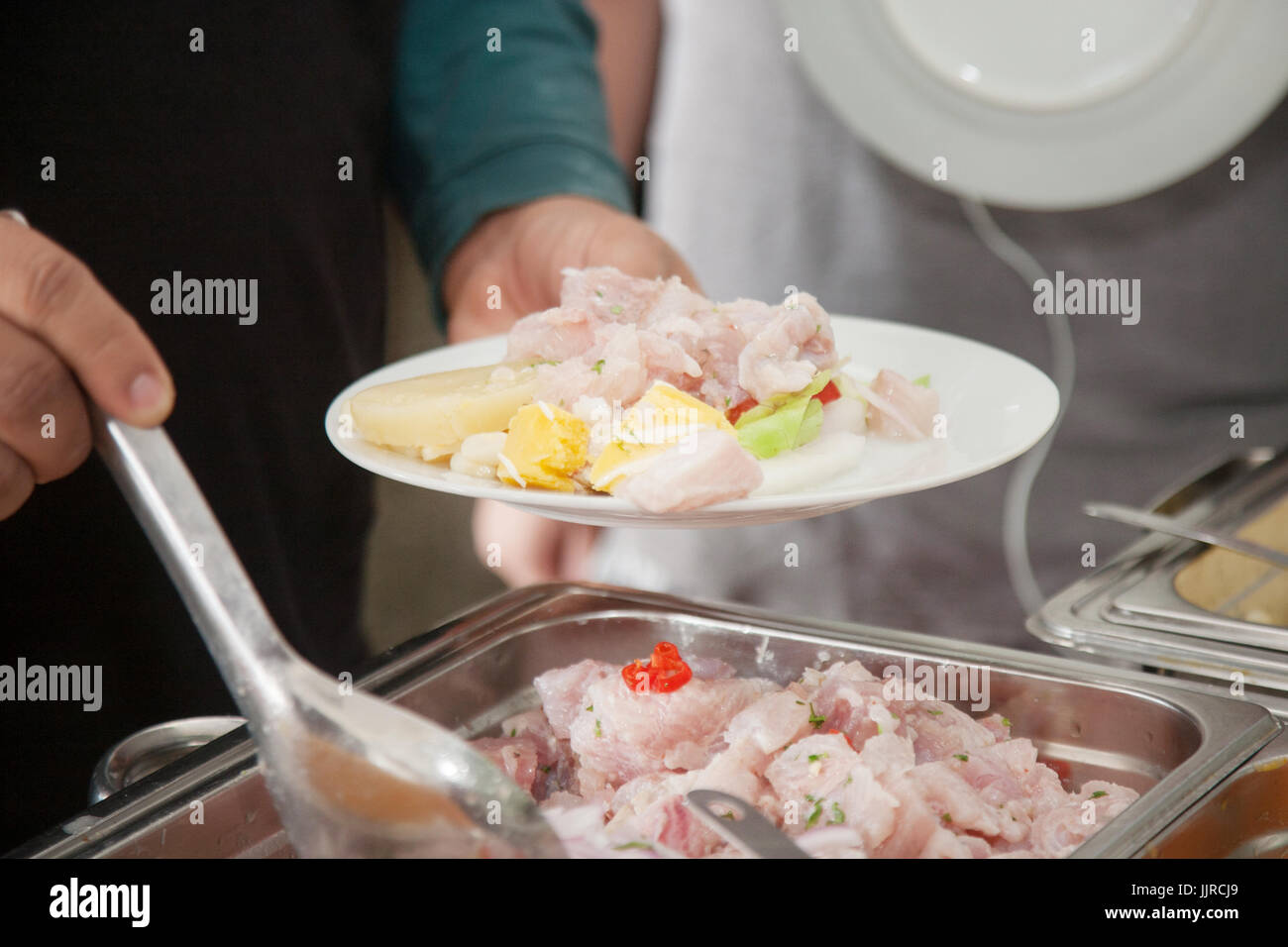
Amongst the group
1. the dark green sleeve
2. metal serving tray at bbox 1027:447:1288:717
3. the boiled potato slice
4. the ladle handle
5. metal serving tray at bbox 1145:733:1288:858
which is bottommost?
metal serving tray at bbox 1145:733:1288:858

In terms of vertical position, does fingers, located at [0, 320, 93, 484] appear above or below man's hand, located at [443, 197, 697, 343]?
below

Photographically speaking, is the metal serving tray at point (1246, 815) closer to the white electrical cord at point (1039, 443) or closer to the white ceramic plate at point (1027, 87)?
the white ceramic plate at point (1027, 87)

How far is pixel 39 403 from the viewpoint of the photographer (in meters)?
0.88

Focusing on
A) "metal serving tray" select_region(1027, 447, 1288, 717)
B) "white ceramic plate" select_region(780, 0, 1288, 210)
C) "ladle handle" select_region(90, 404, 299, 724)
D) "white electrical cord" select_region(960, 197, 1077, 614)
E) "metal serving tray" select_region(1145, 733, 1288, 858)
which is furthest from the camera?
"white electrical cord" select_region(960, 197, 1077, 614)

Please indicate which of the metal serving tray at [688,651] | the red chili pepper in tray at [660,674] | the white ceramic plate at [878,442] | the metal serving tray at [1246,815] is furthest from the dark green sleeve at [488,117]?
the metal serving tray at [1246,815]

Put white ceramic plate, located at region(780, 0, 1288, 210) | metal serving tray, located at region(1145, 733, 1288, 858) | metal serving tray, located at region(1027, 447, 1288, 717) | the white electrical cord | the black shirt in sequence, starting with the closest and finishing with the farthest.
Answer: metal serving tray, located at region(1145, 733, 1288, 858), metal serving tray, located at region(1027, 447, 1288, 717), the black shirt, white ceramic plate, located at region(780, 0, 1288, 210), the white electrical cord

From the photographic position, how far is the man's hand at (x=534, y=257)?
1603 mm

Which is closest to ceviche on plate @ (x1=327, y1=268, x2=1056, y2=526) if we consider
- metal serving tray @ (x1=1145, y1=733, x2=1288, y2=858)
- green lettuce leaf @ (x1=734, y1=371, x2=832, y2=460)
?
green lettuce leaf @ (x1=734, y1=371, x2=832, y2=460)

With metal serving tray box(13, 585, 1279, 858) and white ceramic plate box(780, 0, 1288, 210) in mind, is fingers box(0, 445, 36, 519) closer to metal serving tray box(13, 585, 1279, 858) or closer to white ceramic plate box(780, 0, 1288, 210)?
metal serving tray box(13, 585, 1279, 858)

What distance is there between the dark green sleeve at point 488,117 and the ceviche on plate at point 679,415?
543 mm

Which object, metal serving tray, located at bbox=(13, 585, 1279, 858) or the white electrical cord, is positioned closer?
metal serving tray, located at bbox=(13, 585, 1279, 858)

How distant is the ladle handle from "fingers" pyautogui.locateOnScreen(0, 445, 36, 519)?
7.2 inches

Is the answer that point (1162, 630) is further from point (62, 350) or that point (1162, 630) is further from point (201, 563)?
point (62, 350)

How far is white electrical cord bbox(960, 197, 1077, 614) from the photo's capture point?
2.41m
